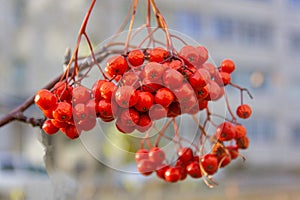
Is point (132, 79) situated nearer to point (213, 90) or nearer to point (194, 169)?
point (213, 90)

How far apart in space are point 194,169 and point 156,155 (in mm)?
91

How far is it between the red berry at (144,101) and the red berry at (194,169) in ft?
0.97

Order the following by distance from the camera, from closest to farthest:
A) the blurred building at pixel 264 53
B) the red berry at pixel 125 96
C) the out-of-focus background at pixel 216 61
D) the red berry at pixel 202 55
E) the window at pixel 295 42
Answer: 1. the red berry at pixel 125 96
2. the red berry at pixel 202 55
3. the out-of-focus background at pixel 216 61
4. the blurred building at pixel 264 53
5. the window at pixel 295 42

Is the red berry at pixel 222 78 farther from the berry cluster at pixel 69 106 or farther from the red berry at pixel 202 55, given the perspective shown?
the berry cluster at pixel 69 106

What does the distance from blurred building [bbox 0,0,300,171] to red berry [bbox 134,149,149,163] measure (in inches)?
348

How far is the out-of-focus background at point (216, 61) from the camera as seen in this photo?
8920 mm

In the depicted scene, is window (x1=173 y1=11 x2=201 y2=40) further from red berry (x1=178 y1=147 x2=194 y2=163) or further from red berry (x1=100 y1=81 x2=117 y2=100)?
red berry (x1=100 y1=81 x2=117 y2=100)

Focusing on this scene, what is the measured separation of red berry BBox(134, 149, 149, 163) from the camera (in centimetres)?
106

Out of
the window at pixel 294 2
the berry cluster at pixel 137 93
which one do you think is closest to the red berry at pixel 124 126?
the berry cluster at pixel 137 93

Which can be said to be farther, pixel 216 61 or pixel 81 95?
pixel 216 61

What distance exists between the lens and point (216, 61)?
38.3 feet

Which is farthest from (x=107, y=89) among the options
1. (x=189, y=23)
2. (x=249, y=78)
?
(x=249, y=78)

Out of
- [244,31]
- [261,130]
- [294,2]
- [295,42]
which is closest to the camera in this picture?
[244,31]

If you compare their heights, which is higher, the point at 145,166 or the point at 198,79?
the point at 198,79
